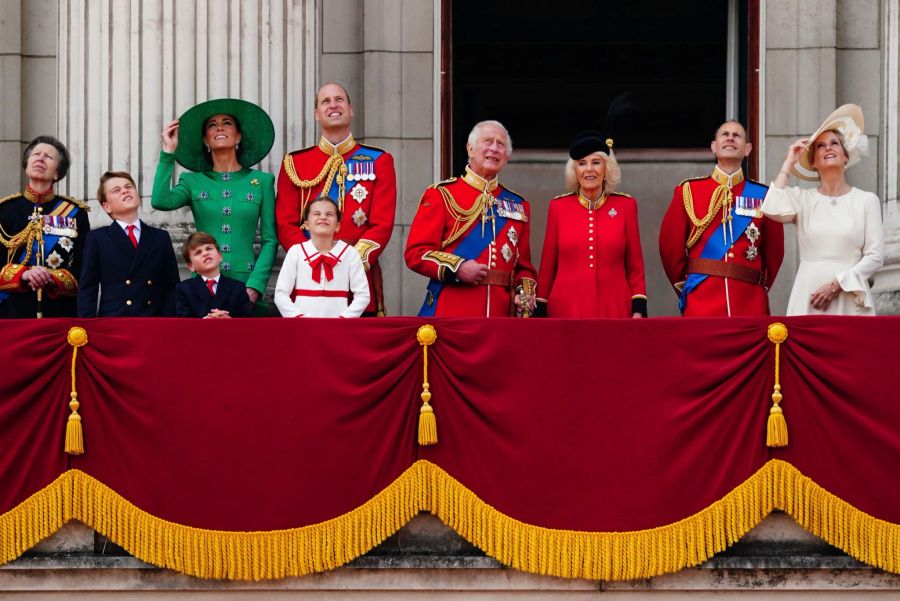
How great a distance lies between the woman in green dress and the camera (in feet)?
33.9

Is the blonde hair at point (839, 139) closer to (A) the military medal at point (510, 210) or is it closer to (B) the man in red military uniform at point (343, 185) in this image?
(A) the military medal at point (510, 210)

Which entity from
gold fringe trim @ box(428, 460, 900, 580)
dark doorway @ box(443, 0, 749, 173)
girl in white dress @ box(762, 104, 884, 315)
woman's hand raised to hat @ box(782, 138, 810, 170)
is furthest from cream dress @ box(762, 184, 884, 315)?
dark doorway @ box(443, 0, 749, 173)

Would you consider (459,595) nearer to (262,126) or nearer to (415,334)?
(415,334)

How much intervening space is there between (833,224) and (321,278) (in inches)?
103

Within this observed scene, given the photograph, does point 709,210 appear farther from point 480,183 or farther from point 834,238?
point 480,183

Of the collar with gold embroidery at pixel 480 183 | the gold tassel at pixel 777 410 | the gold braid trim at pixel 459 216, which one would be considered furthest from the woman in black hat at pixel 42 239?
the gold tassel at pixel 777 410

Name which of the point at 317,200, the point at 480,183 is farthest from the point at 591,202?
the point at 317,200

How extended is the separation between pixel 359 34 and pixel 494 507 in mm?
4178

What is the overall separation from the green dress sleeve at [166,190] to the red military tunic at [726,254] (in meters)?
2.62

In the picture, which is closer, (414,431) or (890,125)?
(414,431)

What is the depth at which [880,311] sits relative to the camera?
436 inches

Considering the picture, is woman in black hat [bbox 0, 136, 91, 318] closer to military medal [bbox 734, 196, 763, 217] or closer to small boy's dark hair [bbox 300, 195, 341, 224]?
small boy's dark hair [bbox 300, 195, 341, 224]

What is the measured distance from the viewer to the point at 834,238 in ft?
32.2

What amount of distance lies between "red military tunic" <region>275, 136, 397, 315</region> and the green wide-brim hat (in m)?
0.23
